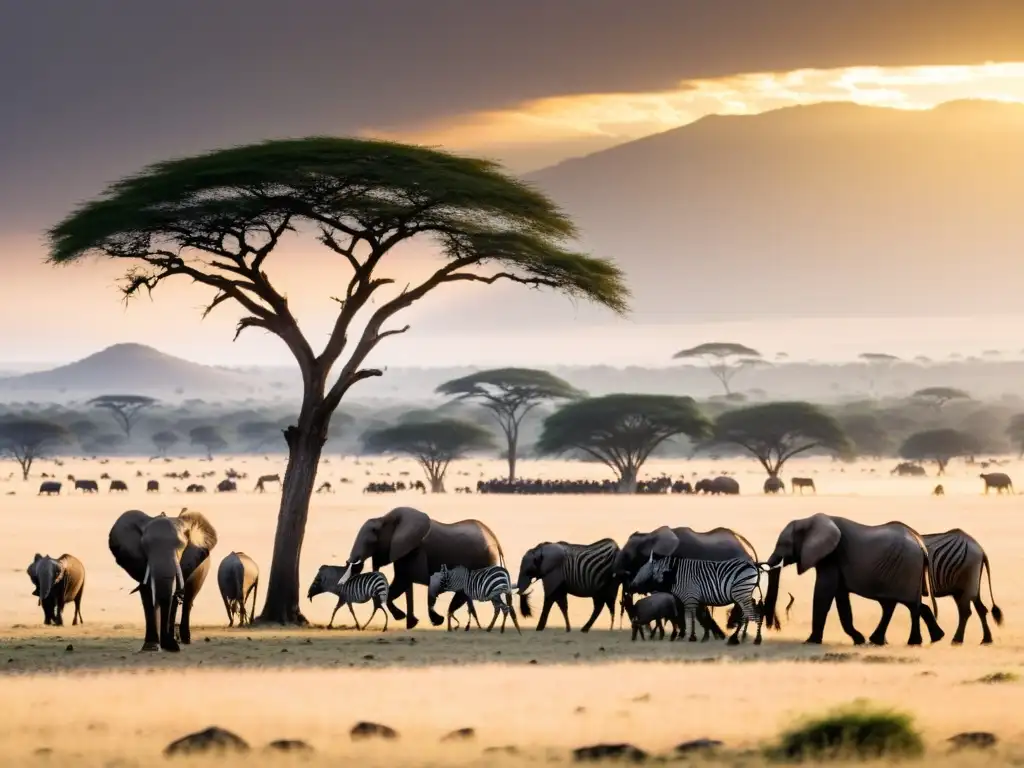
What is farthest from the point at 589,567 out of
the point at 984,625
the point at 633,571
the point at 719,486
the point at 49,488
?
the point at 49,488

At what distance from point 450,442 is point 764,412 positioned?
17.8 meters

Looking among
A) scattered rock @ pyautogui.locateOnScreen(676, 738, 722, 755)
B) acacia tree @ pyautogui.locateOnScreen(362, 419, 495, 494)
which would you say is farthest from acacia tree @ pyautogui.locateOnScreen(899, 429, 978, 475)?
scattered rock @ pyautogui.locateOnScreen(676, 738, 722, 755)

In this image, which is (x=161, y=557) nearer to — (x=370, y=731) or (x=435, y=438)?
(x=370, y=731)

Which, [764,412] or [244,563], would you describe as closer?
[244,563]

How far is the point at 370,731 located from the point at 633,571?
11871mm

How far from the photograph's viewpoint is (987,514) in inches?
2499

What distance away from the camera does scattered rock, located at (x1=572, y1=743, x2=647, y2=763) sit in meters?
13.6

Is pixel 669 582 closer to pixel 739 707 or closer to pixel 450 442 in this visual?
pixel 739 707

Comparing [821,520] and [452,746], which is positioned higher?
[821,520]

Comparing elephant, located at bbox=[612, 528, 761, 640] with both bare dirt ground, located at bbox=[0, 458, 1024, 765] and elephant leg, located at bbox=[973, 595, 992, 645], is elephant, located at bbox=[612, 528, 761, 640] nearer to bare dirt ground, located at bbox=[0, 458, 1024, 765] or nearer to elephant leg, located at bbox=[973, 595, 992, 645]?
bare dirt ground, located at bbox=[0, 458, 1024, 765]

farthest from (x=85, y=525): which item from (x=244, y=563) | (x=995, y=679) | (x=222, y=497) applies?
→ (x=995, y=679)

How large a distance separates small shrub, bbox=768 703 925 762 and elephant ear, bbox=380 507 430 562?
Answer: 47.6ft

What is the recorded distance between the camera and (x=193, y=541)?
2342 centimetres

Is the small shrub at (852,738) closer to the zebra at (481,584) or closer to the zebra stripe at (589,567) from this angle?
the zebra at (481,584)
